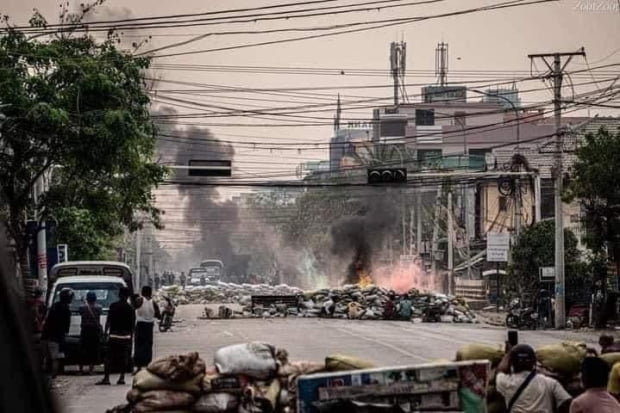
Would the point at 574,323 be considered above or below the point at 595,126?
below

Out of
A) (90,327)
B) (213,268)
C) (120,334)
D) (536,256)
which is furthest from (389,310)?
(213,268)

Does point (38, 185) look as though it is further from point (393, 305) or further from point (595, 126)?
point (595, 126)

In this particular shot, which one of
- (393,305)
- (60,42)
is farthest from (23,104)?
(393,305)

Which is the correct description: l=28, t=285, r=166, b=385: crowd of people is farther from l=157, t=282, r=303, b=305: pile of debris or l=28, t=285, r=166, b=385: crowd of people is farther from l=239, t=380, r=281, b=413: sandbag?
l=157, t=282, r=303, b=305: pile of debris

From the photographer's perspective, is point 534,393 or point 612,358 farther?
point 612,358

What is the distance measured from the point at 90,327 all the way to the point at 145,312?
226cm

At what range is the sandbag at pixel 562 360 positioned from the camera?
9.98 m

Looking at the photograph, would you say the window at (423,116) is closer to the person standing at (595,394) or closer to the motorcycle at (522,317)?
the motorcycle at (522,317)

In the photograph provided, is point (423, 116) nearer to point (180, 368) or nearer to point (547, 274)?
point (547, 274)

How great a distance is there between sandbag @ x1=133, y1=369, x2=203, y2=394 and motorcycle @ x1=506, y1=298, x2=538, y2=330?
3344 cm

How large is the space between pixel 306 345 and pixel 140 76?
8946 mm

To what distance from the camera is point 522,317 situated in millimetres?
43344

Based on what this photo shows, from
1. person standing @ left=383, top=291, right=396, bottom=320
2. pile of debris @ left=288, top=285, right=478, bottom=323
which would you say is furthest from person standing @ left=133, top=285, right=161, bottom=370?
person standing @ left=383, top=291, right=396, bottom=320

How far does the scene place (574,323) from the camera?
42000mm
